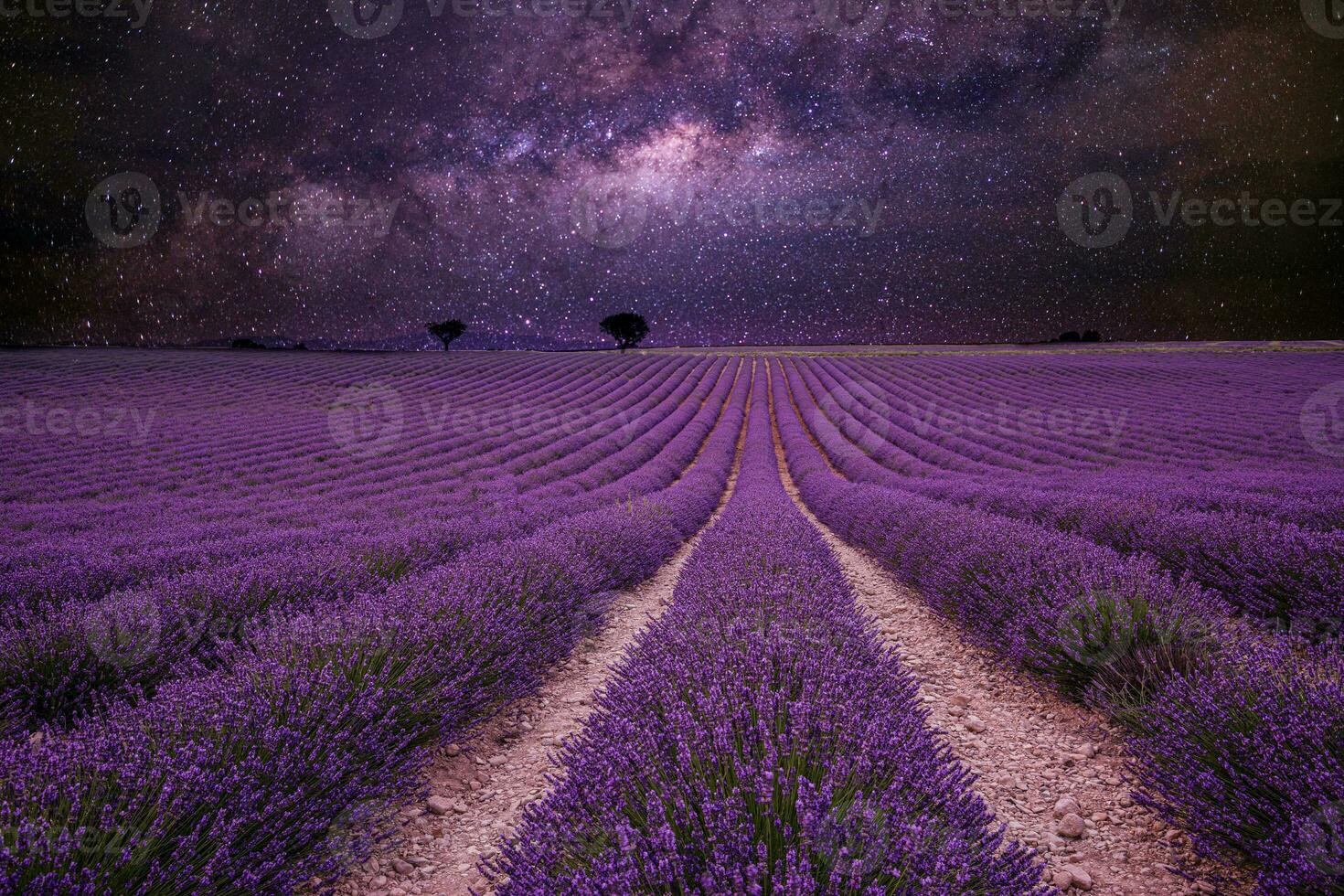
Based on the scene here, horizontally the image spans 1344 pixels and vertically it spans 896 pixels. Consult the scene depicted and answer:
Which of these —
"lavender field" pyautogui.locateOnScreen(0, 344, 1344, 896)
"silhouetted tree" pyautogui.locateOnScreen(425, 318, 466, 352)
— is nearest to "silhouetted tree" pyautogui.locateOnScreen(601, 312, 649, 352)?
"silhouetted tree" pyautogui.locateOnScreen(425, 318, 466, 352)

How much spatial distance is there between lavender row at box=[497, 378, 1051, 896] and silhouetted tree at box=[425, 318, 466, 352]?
61.6 meters

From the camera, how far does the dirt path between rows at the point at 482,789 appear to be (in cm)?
207

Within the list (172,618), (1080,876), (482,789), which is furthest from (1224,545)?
(172,618)

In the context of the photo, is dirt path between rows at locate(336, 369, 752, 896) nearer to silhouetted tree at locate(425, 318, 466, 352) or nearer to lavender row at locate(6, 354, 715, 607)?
lavender row at locate(6, 354, 715, 607)

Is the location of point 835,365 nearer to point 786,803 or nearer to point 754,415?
point 754,415

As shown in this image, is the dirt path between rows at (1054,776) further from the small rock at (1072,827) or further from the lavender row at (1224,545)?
the lavender row at (1224,545)

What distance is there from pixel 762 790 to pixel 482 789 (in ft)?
6.52

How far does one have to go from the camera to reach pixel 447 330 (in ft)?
190

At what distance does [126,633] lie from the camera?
3189mm

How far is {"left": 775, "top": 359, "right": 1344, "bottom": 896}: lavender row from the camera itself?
5.53ft

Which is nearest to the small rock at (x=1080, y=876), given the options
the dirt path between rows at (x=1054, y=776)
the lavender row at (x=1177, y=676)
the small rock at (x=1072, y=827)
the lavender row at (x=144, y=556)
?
the dirt path between rows at (x=1054, y=776)

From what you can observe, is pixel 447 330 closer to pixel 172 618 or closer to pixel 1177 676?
pixel 172 618

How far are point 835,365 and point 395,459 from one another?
30.8 meters

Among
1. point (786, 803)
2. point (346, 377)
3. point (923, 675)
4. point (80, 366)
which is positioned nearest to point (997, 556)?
point (923, 675)
